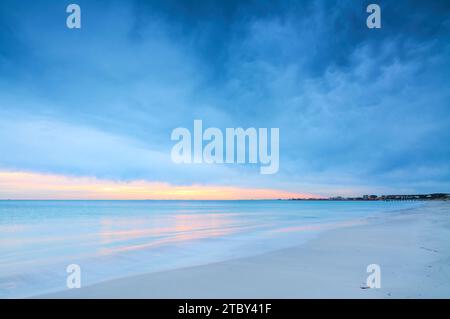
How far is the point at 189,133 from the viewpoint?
8227 mm

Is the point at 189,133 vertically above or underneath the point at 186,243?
above

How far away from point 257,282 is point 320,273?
4.67ft

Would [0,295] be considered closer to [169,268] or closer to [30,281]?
[30,281]

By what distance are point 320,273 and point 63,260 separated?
727 centimetres

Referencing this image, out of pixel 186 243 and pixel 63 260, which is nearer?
pixel 63 260

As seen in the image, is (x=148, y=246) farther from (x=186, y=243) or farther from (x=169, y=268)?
(x=169, y=268)

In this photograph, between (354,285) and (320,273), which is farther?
(320,273)

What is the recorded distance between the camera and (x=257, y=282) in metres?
5.68

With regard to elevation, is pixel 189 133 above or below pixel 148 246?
above
